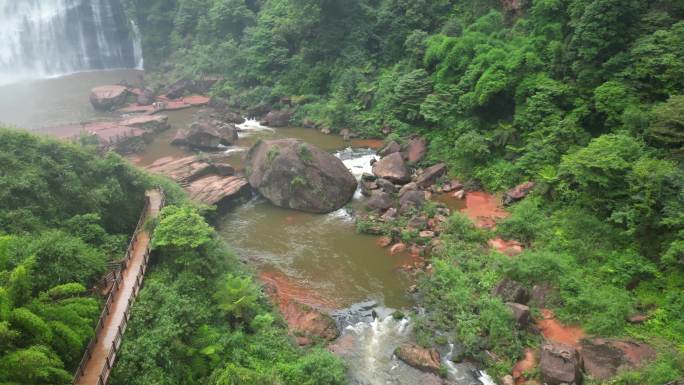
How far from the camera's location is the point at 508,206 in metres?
24.0

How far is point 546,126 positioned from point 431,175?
6884 millimetres

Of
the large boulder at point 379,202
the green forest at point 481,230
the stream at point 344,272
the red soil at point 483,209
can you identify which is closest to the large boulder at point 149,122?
the stream at point 344,272

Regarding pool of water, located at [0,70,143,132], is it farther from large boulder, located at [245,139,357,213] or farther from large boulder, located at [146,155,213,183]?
large boulder, located at [245,139,357,213]

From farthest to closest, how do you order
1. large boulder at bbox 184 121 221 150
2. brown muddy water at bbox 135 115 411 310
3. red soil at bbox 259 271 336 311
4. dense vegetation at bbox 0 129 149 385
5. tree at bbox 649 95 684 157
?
1. large boulder at bbox 184 121 221 150
2. brown muddy water at bbox 135 115 411 310
3. red soil at bbox 259 271 336 311
4. tree at bbox 649 95 684 157
5. dense vegetation at bbox 0 129 149 385

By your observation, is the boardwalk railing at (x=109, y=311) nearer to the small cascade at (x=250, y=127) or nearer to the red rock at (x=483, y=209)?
the red rock at (x=483, y=209)

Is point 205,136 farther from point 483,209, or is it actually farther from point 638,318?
point 638,318

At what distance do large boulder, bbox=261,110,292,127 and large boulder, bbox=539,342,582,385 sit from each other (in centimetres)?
3098

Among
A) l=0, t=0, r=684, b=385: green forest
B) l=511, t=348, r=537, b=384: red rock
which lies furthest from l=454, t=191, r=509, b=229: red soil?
l=511, t=348, r=537, b=384: red rock

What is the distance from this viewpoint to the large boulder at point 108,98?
151 ft

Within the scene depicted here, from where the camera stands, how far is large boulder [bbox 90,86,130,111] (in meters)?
45.9

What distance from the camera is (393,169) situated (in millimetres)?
28672

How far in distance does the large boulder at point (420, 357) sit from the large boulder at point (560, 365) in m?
3.32

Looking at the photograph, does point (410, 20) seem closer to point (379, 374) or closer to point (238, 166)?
point (238, 166)

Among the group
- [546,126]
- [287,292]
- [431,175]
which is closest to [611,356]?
[287,292]
